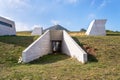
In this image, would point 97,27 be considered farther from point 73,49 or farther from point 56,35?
point 73,49

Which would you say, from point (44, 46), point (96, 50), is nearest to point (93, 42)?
point (96, 50)

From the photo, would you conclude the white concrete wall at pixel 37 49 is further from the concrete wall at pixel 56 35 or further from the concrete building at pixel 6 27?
the concrete building at pixel 6 27

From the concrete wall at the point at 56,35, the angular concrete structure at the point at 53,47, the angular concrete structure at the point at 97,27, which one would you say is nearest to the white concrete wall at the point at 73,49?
the angular concrete structure at the point at 53,47

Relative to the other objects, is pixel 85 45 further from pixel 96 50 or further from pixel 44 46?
pixel 44 46

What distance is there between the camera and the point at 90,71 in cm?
1252

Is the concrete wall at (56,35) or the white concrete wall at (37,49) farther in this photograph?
the concrete wall at (56,35)

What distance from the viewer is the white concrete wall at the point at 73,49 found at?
15043mm

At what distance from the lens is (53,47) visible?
22031mm

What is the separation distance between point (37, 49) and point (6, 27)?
492 inches

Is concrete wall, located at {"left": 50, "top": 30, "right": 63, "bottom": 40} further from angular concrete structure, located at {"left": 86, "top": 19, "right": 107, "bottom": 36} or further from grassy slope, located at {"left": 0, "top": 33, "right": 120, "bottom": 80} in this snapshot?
angular concrete structure, located at {"left": 86, "top": 19, "right": 107, "bottom": 36}

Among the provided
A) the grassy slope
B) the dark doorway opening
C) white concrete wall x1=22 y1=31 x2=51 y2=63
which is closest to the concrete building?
the dark doorway opening

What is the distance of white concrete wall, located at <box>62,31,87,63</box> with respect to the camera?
15043 millimetres

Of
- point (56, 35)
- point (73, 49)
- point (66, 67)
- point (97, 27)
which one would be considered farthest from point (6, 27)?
point (66, 67)

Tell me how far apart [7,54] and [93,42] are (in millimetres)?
7393
